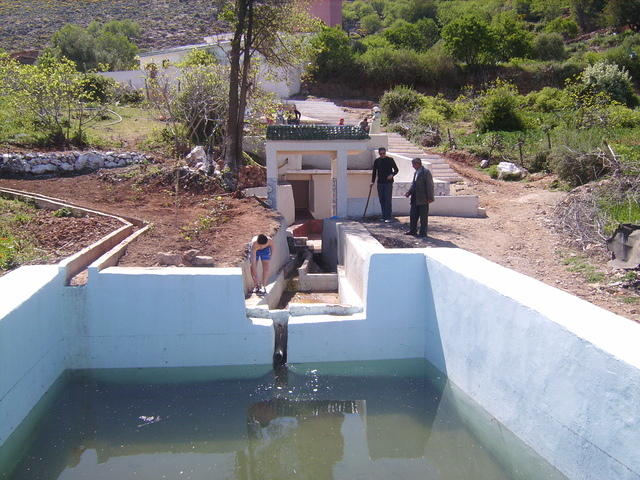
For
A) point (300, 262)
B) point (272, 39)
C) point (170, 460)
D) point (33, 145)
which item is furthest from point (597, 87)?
point (170, 460)

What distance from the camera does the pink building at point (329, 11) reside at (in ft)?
157

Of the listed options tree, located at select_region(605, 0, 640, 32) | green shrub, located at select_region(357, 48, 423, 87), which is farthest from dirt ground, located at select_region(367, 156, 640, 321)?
tree, located at select_region(605, 0, 640, 32)

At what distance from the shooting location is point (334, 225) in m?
12.8

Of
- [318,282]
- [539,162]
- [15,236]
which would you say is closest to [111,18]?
[539,162]

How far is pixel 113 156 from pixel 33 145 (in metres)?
2.76

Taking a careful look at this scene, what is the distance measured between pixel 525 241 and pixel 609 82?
21491mm

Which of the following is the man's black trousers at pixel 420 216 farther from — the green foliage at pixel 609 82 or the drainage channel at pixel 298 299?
the green foliage at pixel 609 82

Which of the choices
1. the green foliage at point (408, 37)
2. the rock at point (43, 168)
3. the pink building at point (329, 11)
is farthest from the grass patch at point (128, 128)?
the green foliage at point (408, 37)

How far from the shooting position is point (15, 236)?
9.28m

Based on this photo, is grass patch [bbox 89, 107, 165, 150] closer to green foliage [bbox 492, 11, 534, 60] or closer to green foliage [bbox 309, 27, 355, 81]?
green foliage [bbox 309, 27, 355, 81]

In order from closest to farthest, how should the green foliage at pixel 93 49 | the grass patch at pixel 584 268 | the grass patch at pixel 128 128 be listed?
the grass patch at pixel 584 268 < the grass patch at pixel 128 128 < the green foliage at pixel 93 49

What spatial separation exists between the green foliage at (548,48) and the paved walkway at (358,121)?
18359mm

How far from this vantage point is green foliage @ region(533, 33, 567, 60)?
142ft

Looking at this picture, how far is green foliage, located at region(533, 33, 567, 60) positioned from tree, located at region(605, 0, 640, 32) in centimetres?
1002
